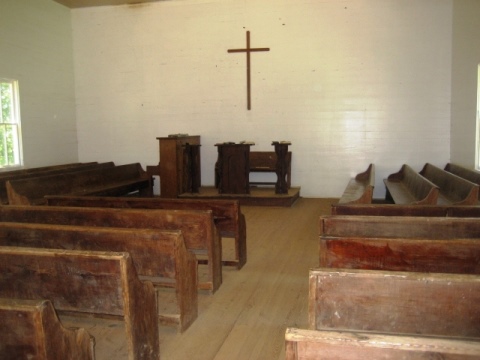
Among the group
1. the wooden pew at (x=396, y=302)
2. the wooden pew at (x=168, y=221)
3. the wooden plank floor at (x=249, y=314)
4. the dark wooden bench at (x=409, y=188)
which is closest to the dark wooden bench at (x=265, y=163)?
the dark wooden bench at (x=409, y=188)

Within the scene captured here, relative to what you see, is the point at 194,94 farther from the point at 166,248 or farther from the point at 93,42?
the point at 166,248

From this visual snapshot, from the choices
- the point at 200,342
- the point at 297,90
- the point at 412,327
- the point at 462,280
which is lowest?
the point at 200,342

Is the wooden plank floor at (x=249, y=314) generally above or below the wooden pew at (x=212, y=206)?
below

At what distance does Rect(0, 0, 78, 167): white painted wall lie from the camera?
6.89 m

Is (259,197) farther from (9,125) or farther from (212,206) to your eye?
(9,125)

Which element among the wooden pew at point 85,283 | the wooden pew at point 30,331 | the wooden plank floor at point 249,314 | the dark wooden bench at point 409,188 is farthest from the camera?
the dark wooden bench at point 409,188

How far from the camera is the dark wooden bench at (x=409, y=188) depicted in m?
3.97

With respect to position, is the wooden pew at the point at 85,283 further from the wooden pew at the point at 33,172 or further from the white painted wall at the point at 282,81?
the white painted wall at the point at 282,81

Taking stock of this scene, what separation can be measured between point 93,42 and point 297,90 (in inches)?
155

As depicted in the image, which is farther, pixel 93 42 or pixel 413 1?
pixel 93 42

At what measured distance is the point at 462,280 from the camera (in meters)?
1.52

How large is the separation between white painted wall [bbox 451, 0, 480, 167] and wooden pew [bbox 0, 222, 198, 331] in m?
4.56

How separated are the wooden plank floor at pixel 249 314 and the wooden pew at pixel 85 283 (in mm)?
367

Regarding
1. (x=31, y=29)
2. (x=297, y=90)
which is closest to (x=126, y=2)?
(x=31, y=29)
